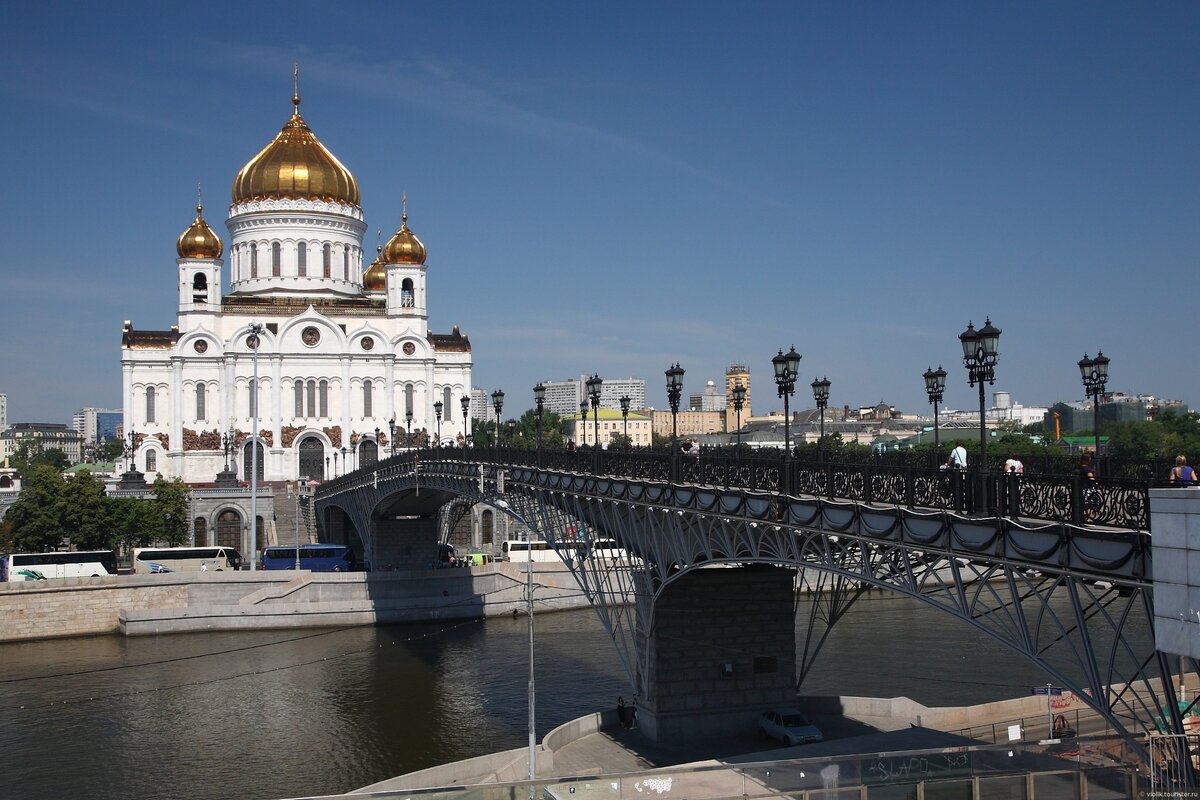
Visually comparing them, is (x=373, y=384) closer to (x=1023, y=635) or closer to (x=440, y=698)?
(x=440, y=698)

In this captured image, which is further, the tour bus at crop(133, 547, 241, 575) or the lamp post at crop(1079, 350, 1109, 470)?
the tour bus at crop(133, 547, 241, 575)

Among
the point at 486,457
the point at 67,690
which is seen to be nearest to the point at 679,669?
the point at 486,457

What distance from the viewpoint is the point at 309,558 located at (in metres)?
47.0

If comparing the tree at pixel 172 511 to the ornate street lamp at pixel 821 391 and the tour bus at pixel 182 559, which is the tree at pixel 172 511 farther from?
the ornate street lamp at pixel 821 391

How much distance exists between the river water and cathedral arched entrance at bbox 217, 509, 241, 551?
1504 centimetres

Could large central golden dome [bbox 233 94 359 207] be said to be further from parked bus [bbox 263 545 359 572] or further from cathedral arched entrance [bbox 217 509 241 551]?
parked bus [bbox 263 545 359 572]

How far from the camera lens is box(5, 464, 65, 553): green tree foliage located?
1786 inches

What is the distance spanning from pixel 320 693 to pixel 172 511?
2412cm

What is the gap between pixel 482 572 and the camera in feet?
139

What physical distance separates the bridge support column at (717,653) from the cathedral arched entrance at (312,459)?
1616 inches

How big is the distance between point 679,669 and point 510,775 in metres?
3.78

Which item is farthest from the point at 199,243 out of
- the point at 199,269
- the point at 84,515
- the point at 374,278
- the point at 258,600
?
the point at 258,600

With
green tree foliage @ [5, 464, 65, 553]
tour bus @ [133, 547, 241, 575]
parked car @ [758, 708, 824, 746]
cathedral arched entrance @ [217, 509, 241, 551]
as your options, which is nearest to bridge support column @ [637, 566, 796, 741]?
parked car @ [758, 708, 824, 746]

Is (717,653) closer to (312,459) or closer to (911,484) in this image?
(911,484)
